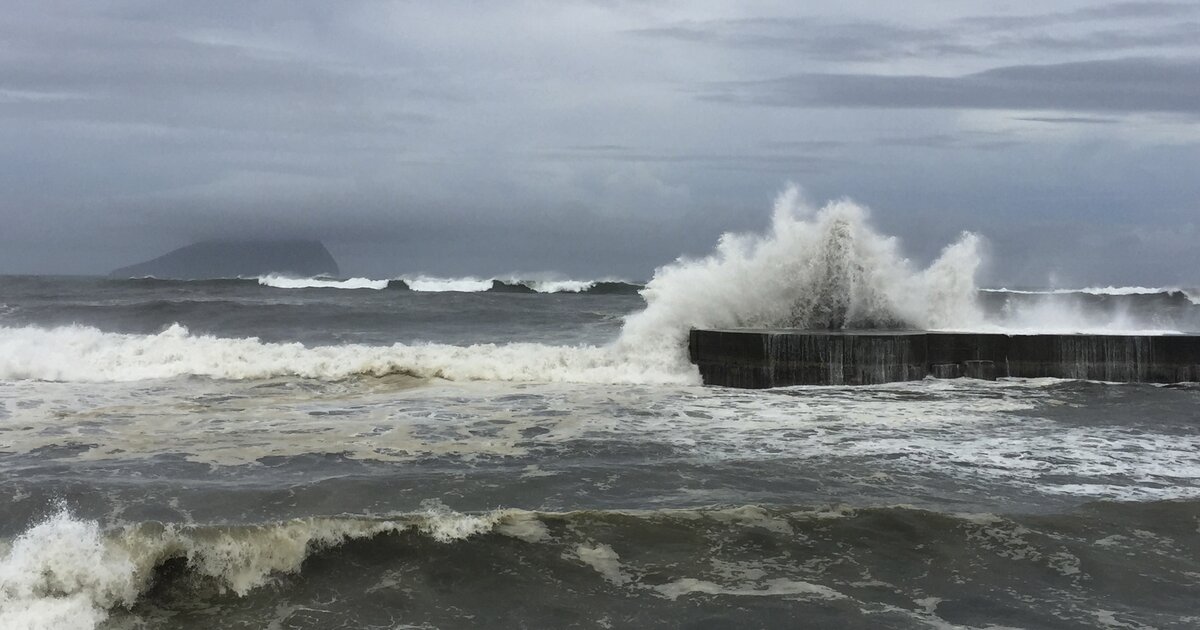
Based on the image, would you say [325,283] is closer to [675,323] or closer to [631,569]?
[675,323]

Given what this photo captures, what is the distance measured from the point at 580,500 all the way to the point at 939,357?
7.05 m

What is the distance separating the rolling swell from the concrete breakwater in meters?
5.42

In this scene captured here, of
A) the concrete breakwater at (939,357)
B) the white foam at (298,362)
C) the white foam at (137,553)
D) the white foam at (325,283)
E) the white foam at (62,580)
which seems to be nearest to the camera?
the white foam at (62,580)

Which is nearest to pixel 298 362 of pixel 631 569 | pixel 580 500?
pixel 580 500

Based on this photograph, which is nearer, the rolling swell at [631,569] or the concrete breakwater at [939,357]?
the rolling swell at [631,569]

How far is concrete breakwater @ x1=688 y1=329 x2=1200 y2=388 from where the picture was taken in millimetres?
11086

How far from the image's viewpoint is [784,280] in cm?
1376

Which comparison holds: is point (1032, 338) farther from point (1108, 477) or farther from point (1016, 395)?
point (1108, 477)

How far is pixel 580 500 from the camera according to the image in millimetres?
5848

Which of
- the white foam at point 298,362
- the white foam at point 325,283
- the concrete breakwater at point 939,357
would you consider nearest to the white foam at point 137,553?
the concrete breakwater at point 939,357

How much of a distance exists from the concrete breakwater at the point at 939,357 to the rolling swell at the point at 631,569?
5416mm

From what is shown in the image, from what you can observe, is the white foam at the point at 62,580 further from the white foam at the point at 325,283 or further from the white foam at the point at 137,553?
the white foam at the point at 325,283

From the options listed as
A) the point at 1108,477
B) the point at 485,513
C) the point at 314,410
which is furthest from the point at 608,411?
the point at 1108,477

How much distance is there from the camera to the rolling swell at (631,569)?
4.37 meters
